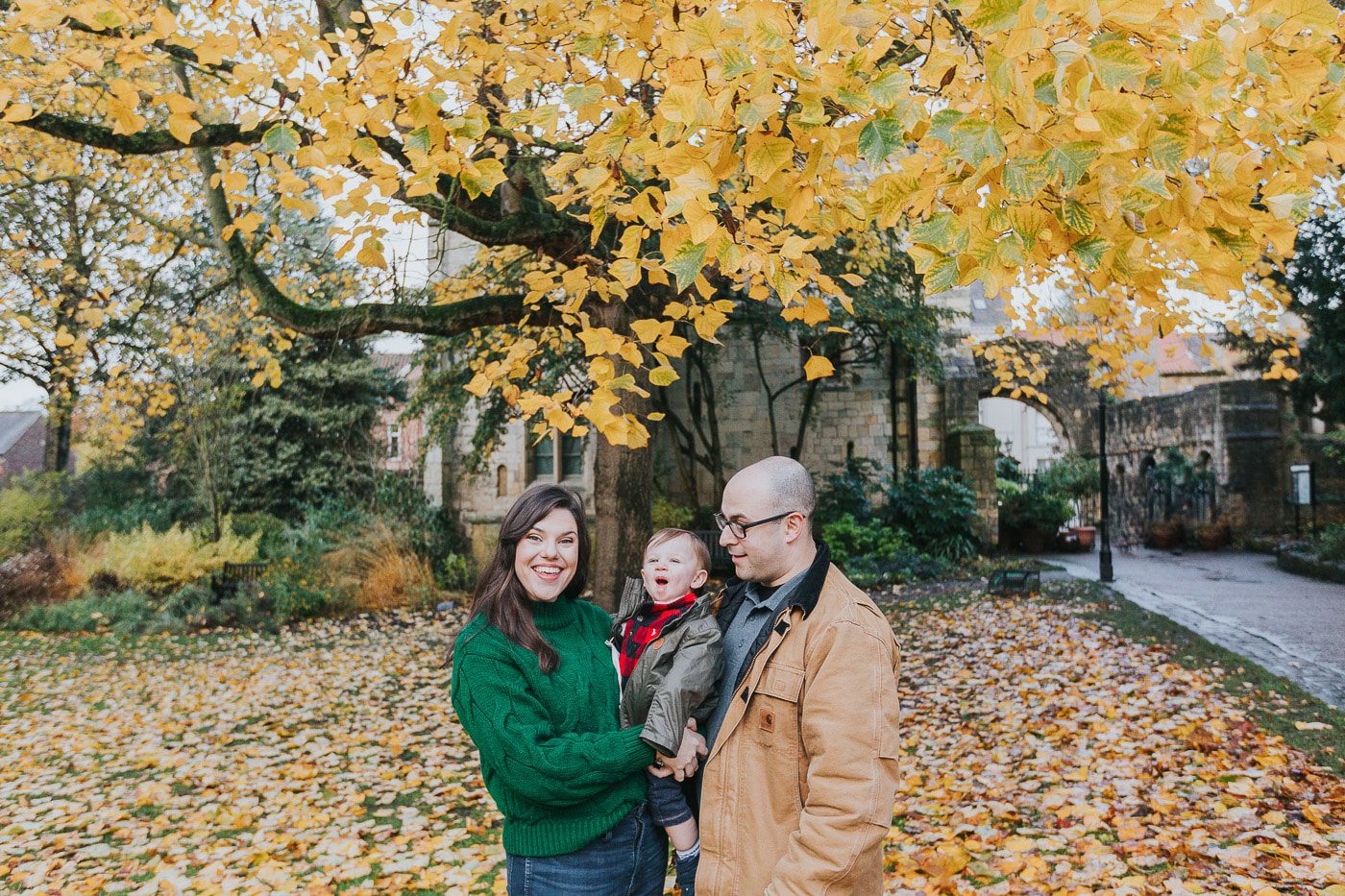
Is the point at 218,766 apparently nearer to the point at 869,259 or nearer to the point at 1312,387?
the point at 869,259

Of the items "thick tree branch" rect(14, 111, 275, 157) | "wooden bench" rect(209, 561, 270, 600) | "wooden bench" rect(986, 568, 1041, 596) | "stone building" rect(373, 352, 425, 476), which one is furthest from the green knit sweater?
"stone building" rect(373, 352, 425, 476)

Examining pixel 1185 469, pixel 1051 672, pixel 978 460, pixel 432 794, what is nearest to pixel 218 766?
pixel 432 794

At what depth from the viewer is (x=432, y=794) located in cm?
534

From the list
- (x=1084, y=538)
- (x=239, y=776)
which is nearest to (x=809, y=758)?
(x=239, y=776)

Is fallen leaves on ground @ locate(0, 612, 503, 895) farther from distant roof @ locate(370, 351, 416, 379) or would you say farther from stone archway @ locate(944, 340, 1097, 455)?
stone archway @ locate(944, 340, 1097, 455)


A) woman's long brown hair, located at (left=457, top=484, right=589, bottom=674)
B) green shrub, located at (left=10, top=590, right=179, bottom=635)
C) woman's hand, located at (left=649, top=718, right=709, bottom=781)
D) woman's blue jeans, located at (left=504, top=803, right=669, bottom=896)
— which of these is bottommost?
green shrub, located at (left=10, top=590, right=179, bottom=635)

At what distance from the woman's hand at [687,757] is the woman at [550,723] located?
6 centimetres

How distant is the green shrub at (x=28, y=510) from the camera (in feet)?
44.9

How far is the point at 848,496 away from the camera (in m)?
15.4

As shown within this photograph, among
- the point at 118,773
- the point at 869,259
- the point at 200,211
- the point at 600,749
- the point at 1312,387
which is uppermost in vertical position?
the point at 200,211

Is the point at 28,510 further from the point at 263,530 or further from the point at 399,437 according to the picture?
the point at 399,437

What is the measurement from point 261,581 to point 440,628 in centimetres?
300

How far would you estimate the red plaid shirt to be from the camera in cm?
250

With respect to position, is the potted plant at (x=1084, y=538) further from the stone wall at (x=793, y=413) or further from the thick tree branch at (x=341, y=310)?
the thick tree branch at (x=341, y=310)
